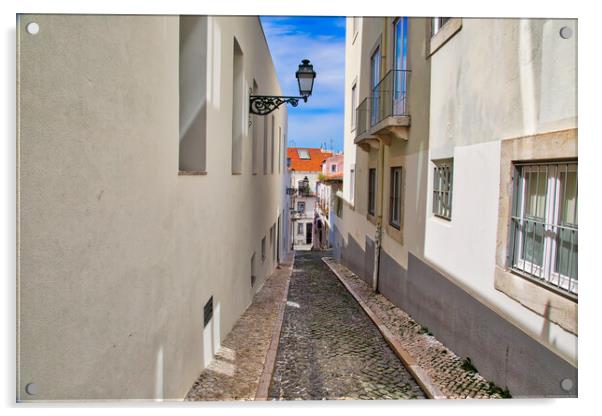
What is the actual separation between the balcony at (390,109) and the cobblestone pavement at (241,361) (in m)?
2.91

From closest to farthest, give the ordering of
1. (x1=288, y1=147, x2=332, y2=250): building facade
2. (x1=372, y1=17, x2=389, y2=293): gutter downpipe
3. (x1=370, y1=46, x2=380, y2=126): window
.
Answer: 1. (x1=372, y1=17, x2=389, y2=293): gutter downpipe
2. (x1=370, y1=46, x2=380, y2=126): window
3. (x1=288, y1=147, x2=332, y2=250): building facade

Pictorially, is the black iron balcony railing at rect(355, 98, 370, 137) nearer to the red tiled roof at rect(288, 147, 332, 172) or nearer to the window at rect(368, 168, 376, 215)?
the window at rect(368, 168, 376, 215)

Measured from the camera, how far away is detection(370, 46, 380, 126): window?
319 inches

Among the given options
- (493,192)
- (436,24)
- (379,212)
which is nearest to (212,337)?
(493,192)

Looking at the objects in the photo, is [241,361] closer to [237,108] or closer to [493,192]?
[493,192]

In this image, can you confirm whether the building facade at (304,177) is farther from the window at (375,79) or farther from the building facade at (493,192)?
the building facade at (493,192)

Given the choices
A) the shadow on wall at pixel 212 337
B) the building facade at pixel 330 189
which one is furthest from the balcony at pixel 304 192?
the shadow on wall at pixel 212 337

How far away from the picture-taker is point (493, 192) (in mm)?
3689

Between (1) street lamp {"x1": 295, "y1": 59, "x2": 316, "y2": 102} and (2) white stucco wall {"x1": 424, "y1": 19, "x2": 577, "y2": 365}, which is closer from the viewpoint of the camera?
(2) white stucco wall {"x1": 424, "y1": 19, "x2": 577, "y2": 365}

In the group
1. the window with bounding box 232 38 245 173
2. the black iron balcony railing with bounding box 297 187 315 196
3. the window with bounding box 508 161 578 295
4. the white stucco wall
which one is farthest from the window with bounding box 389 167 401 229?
the black iron balcony railing with bounding box 297 187 315 196

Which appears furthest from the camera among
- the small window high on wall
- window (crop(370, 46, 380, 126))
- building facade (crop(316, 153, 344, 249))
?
building facade (crop(316, 153, 344, 249))

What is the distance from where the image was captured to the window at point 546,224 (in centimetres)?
291

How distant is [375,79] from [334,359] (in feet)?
21.3

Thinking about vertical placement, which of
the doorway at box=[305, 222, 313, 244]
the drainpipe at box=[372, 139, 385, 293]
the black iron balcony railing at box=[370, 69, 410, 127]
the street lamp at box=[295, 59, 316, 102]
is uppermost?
the black iron balcony railing at box=[370, 69, 410, 127]
